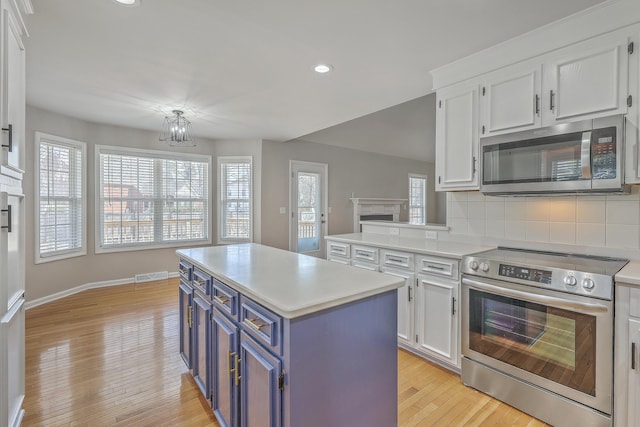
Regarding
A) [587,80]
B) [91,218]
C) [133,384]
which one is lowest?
[133,384]

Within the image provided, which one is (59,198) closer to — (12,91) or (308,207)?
(12,91)

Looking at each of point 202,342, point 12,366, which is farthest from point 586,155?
point 12,366

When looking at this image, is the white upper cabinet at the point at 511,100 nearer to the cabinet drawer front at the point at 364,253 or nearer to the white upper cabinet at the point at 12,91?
the cabinet drawer front at the point at 364,253

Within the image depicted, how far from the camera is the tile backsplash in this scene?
6.47ft

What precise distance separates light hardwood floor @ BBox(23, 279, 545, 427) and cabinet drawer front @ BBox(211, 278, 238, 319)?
0.80 meters

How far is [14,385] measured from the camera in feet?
5.49

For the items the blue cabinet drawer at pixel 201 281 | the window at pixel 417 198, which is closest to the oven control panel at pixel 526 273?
the blue cabinet drawer at pixel 201 281

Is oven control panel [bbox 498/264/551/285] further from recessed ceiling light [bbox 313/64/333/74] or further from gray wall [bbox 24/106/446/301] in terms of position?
gray wall [bbox 24/106/446/301]

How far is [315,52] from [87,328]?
3.48 metres

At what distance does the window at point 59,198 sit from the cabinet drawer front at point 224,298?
11.7 feet

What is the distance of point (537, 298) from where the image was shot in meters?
1.77

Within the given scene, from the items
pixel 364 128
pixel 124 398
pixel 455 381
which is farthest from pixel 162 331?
pixel 364 128

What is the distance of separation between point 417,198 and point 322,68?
241 inches

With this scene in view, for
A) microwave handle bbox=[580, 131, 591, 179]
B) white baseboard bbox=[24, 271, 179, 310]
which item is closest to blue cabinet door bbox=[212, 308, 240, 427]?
microwave handle bbox=[580, 131, 591, 179]
